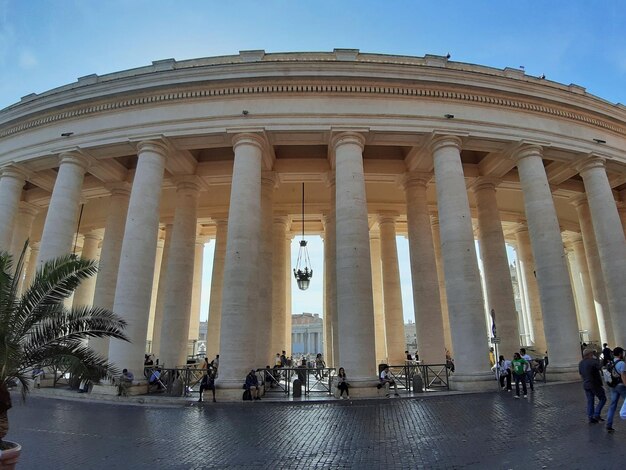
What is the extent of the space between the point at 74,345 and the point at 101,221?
24.3 meters

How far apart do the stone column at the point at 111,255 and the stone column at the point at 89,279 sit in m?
6.45

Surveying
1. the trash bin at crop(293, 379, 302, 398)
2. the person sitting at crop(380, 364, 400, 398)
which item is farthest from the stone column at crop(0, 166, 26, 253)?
the person sitting at crop(380, 364, 400, 398)

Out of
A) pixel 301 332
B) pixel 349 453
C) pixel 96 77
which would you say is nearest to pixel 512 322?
pixel 349 453

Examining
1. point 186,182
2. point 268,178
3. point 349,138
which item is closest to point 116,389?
point 186,182

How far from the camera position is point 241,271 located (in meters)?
15.9

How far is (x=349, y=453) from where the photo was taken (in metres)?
7.29

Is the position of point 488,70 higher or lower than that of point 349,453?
higher

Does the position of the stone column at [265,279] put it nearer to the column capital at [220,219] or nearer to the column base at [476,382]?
the column capital at [220,219]

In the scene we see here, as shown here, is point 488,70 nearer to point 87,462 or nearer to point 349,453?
point 349,453

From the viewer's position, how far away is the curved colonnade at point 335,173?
1614 centimetres

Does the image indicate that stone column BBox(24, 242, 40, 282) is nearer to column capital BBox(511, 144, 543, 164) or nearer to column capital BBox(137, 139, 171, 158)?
column capital BBox(137, 139, 171, 158)

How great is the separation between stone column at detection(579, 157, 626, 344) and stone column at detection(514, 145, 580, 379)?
335cm

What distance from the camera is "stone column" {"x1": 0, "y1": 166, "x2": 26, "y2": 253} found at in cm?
2016

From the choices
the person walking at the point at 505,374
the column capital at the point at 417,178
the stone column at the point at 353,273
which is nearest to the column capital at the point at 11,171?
the stone column at the point at 353,273
